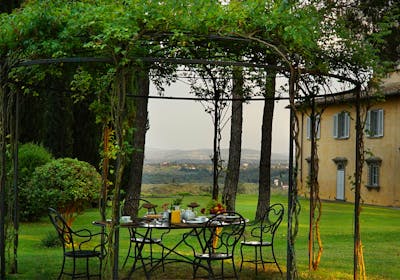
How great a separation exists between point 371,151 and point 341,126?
2.96m

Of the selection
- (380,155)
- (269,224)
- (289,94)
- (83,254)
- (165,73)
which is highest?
(165,73)

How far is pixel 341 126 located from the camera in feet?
104

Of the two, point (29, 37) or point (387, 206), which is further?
point (387, 206)

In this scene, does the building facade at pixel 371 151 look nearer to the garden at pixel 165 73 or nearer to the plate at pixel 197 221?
the garden at pixel 165 73

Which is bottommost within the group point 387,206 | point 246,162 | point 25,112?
point 387,206

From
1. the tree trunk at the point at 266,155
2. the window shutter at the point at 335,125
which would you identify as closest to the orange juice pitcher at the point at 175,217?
the tree trunk at the point at 266,155

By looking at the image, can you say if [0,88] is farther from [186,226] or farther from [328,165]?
[328,165]

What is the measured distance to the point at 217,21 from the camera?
6820 millimetres

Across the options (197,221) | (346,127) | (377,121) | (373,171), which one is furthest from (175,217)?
(346,127)

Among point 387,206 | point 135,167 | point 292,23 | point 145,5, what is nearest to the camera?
point 145,5

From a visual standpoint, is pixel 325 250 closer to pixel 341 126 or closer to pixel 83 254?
pixel 83 254

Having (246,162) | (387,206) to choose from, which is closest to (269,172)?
(246,162)

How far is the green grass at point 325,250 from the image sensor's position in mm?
9680

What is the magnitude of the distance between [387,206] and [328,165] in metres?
5.99
